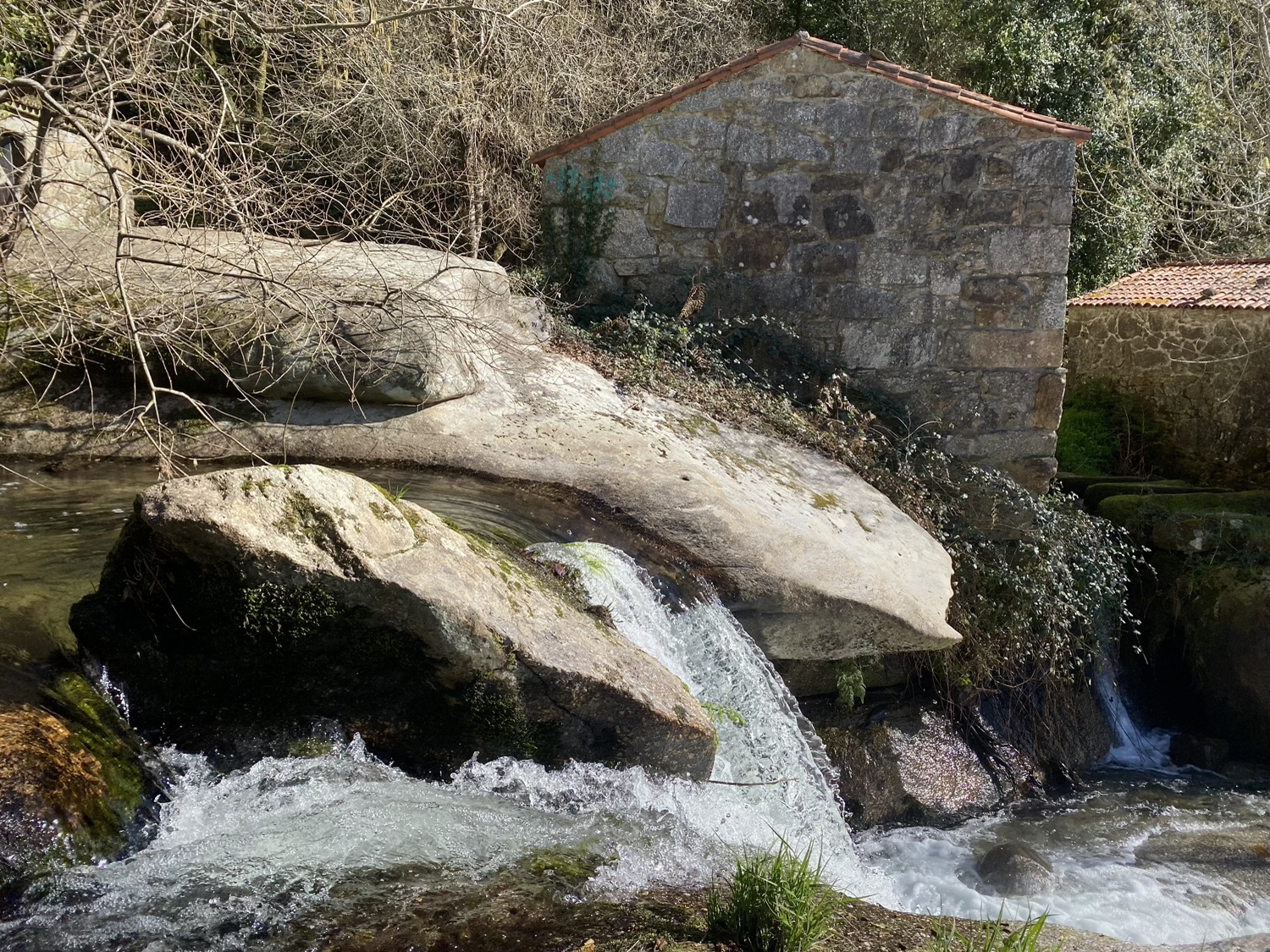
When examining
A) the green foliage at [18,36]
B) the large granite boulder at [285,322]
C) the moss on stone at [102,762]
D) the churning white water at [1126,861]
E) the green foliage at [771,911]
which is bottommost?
the churning white water at [1126,861]

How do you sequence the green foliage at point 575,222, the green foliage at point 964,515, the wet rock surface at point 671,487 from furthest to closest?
the green foliage at point 575,222 → the green foliage at point 964,515 → the wet rock surface at point 671,487

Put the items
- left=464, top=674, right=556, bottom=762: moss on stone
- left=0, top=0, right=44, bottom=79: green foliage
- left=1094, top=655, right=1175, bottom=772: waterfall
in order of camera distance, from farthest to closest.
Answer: left=1094, top=655, right=1175, bottom=772: waterfall, left=0, top=0, right=44, bottom=79: green foliage, left=464, top=674, right=556, bottom=762: moss on stone

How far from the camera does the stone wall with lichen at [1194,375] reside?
10.1 metres

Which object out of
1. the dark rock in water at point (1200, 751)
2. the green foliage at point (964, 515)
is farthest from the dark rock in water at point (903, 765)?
the dark rock in water at point (1200, 751)

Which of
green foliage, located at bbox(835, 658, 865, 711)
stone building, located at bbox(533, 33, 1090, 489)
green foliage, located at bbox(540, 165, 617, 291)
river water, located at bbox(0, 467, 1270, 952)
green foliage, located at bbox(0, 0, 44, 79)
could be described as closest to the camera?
river water, located at bbox(0, 467, 1270, 952)

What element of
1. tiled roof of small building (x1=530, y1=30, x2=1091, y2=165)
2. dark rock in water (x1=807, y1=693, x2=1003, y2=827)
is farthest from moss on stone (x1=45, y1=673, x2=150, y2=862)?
tiled roof of small building (x1=530, y1=30, x2=1091, y2=165)

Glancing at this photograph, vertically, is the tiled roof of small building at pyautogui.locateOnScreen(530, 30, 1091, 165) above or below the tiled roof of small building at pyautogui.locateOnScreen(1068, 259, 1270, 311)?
above

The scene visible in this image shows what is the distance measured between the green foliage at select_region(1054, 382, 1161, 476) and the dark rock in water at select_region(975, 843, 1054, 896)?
6.34 meters

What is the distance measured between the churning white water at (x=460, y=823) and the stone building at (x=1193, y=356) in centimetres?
770

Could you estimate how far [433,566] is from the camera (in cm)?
359

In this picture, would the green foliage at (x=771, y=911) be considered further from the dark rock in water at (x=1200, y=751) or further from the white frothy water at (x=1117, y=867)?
the dark rock in water at (x=1200, y=751)

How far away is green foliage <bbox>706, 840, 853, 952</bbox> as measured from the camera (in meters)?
2.90

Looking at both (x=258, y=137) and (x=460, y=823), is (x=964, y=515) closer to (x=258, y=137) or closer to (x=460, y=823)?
(x=460, y=823)

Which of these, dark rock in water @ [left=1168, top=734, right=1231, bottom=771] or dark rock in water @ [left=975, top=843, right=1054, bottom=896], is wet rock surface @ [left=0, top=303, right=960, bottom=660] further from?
dark rock in water @ [left=1168, top=734, right=1231, bottom=771]
